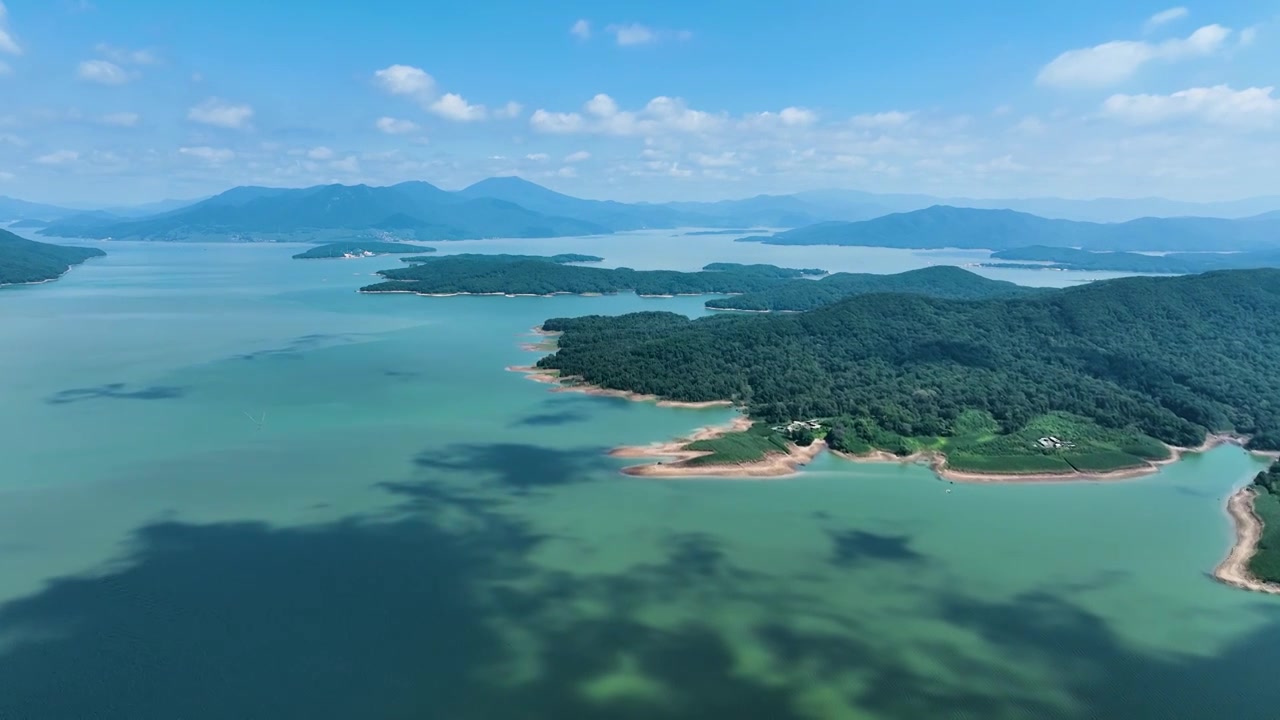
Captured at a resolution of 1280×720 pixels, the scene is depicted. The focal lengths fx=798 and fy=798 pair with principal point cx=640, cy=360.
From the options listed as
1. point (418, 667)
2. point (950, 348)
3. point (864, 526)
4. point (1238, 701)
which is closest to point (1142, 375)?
point (950, 348)

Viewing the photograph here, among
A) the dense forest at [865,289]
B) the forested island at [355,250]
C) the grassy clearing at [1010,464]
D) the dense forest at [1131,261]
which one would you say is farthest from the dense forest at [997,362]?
the forested island at [355,250]

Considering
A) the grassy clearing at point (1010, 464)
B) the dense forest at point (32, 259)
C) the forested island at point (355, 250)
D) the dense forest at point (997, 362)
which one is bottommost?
the grassy clearing at point (1010, 464)

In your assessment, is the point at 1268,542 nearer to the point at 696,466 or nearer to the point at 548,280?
the point at 696,466

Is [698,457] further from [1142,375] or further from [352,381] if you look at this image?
[1142,375]

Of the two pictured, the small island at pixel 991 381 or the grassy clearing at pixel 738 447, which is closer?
the grassy clearing at pixel 738 447

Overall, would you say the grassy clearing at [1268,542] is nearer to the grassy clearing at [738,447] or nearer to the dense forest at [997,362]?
the dense forest at [997,362]

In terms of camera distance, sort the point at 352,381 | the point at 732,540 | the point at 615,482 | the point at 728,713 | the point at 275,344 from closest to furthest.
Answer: the point at 728,713, the point at 732,540, the point at 615,482, the point at 352,381, the point at 275,344

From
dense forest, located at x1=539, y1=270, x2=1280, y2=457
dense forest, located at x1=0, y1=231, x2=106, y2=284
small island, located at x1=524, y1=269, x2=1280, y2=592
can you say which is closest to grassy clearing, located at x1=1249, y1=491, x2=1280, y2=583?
small island, located at x1=524, y1=269, x2=1280, y2=592

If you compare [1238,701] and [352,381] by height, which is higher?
[352,381]
